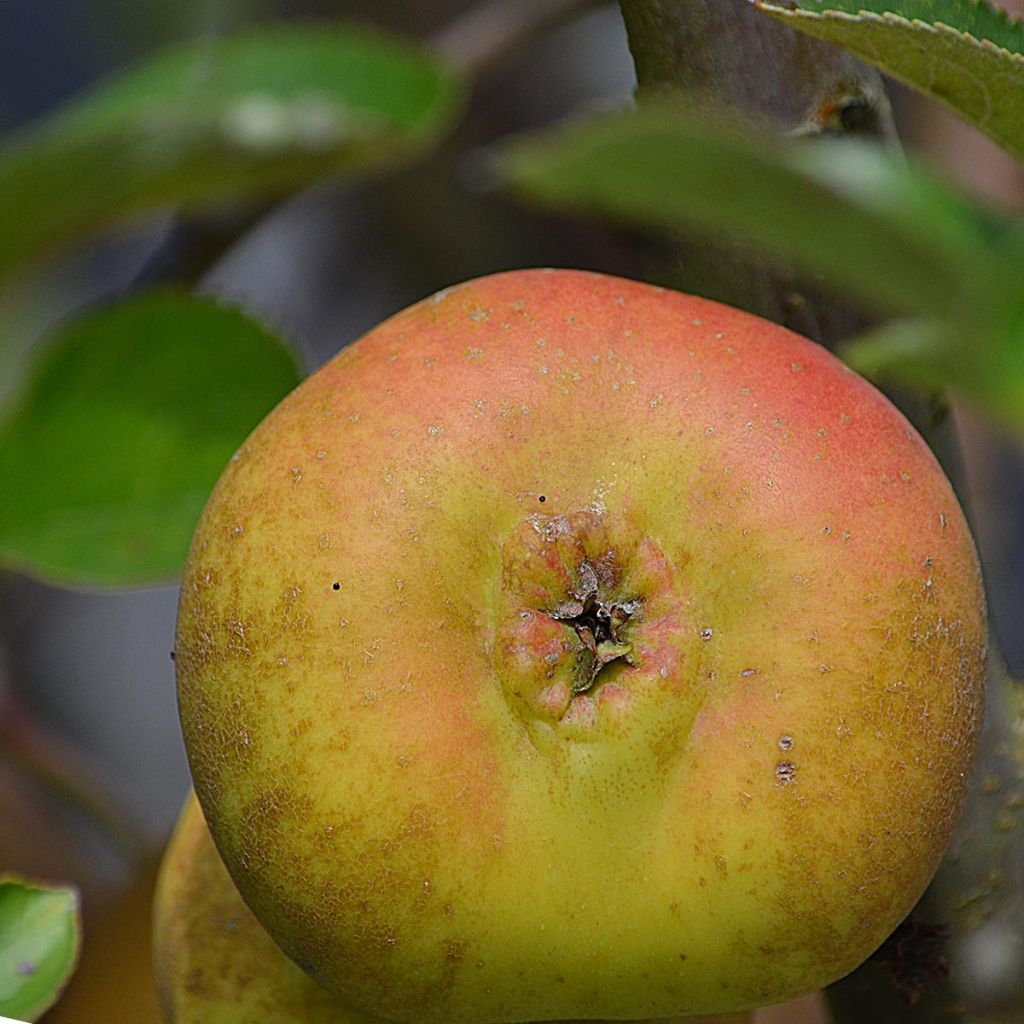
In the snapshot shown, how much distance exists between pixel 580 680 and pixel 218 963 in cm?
22

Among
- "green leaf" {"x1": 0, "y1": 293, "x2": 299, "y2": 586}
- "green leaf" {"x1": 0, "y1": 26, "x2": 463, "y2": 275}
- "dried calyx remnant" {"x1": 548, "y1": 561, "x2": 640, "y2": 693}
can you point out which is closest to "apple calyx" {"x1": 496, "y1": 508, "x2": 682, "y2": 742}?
"dried calyx remnant" {"x1": 548, "y1": 561, "x2": 640, "y2": 693}

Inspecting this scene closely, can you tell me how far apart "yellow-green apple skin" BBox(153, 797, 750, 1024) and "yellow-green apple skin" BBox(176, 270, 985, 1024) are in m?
0.09

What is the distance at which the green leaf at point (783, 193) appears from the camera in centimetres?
44

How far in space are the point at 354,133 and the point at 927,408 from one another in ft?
1.58

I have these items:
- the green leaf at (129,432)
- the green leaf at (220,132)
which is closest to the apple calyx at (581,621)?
the green leaf at (129,432)

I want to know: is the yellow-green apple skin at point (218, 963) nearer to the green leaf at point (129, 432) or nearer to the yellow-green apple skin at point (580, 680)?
the yellow-green apple skin at point (580, 680)

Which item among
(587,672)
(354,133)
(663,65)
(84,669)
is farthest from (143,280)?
(84,669)

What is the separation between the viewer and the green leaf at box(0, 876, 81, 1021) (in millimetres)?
511

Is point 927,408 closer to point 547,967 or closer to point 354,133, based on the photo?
point 547,967

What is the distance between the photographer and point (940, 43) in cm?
49

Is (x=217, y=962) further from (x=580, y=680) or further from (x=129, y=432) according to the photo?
(x=129, y=432)

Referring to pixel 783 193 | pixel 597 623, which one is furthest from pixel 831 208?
pixel 597 623

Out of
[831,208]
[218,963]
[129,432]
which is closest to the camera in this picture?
[831,208]

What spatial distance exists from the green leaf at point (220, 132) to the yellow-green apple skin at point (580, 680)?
50 centimetres
